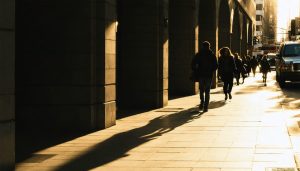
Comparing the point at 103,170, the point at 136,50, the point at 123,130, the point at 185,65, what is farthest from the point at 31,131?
the point at 185,65

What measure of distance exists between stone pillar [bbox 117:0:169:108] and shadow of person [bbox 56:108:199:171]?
2.19 metres

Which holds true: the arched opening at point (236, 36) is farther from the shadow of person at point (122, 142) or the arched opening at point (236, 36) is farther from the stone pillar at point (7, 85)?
the stone pillar at point (7, 85)

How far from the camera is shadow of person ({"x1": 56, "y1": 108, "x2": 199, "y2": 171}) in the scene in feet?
25.5

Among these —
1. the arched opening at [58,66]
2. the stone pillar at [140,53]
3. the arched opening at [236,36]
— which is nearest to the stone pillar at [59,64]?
the arched opening at [58,66]

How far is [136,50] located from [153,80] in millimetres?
925

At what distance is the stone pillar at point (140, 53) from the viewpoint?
52.0 feet

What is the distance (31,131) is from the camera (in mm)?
11156

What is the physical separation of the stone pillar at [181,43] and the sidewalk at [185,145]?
776 cm

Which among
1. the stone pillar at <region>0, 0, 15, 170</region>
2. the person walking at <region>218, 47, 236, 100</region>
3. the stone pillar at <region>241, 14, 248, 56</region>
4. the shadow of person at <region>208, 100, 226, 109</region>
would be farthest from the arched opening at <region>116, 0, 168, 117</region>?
the stone pillar at <region>241, 14, 248, 56</region>

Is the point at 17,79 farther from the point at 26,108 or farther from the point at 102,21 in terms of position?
the point at 102,21

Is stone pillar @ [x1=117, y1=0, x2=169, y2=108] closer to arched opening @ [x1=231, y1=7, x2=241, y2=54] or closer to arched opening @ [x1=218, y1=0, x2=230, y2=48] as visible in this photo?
arched opening @ [x1=218, y1=0, x2=230, y2=48]

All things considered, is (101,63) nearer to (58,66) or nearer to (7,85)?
(58,66)

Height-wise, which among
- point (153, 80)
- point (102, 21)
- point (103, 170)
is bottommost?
point (103, 170)

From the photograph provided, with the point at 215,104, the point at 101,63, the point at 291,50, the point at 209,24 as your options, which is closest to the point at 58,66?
the point at 101,63
